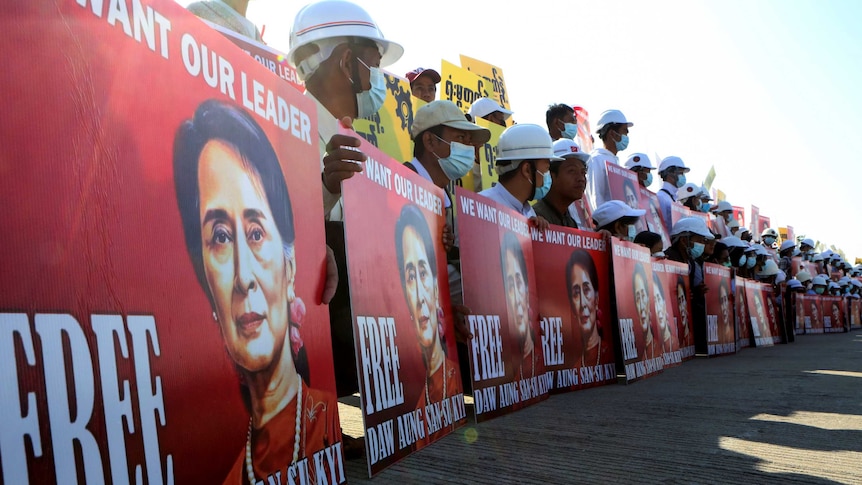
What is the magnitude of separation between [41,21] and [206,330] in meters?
0.75

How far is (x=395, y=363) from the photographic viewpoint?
2.88 metres

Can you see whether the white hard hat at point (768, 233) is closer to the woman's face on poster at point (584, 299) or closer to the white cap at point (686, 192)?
the white cap at point (686, 192)

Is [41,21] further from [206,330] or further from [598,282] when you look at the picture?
[598,282]


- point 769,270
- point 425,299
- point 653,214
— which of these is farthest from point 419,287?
point 769,270

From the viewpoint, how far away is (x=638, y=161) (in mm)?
10656

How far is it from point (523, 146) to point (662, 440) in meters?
2.98

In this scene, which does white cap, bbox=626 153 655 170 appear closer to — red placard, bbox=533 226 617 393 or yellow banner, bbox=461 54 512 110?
yellow banner, bbox=461 54 512 110

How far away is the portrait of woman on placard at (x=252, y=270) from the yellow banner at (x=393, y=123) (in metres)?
4.16

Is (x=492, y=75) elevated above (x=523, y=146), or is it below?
above

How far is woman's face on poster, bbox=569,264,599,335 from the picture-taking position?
5.41 meters

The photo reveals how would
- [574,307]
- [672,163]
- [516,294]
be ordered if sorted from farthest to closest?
[672,163], [574,307], [516,294]

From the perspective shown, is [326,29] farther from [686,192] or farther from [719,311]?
[686,192]

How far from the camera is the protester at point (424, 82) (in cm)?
780

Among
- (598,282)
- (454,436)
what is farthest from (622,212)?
(454,436)
